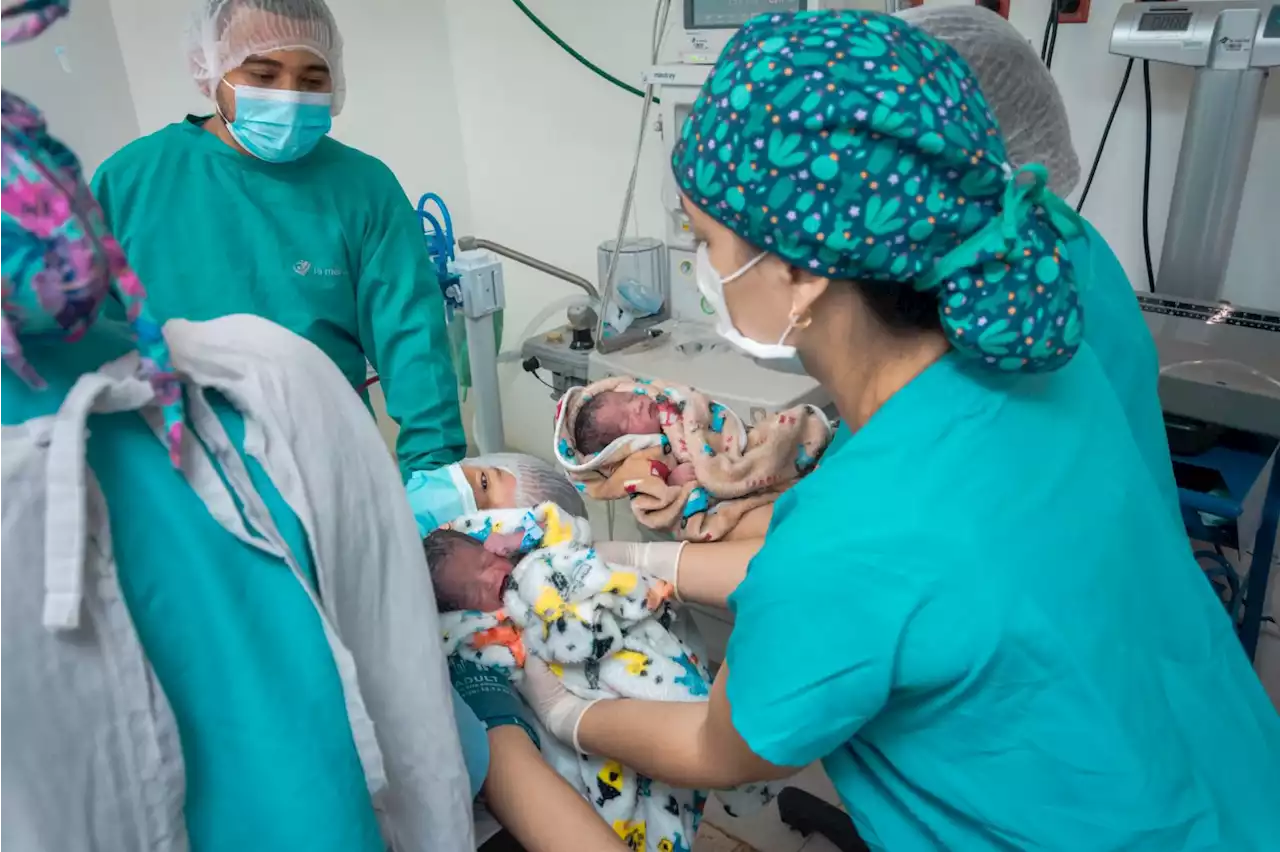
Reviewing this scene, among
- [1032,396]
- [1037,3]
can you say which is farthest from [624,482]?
[1037,3]

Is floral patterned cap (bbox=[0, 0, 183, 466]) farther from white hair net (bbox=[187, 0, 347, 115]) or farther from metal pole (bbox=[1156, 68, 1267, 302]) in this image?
metal pole (bbox=[1156, 68, 1267, 302])

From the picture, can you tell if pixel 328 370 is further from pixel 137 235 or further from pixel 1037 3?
pixel 1037 3

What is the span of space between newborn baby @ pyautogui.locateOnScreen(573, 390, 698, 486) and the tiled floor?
0.87 meters

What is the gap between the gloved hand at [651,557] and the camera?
1449mm

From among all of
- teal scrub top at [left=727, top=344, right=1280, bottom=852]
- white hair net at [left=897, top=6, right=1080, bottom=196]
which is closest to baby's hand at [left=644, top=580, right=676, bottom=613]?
teal scrub top at [left=727, top=344, right=1280, bottom=852]

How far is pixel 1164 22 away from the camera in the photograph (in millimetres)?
1545

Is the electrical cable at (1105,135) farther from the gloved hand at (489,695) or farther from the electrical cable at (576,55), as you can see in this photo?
the gloved hand at (489,695)

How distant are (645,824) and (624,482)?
579 mm

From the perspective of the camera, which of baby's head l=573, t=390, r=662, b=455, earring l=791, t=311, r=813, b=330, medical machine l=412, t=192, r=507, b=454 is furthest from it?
medical machine l=412, t=192, r=507, b=454

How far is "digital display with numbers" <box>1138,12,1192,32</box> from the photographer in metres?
1.52

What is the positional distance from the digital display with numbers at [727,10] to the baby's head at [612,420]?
2.71 ft

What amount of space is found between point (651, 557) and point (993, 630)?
786 mm

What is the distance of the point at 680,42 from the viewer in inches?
80.5

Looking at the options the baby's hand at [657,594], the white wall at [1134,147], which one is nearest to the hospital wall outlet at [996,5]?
the white wall at [1134,147]
